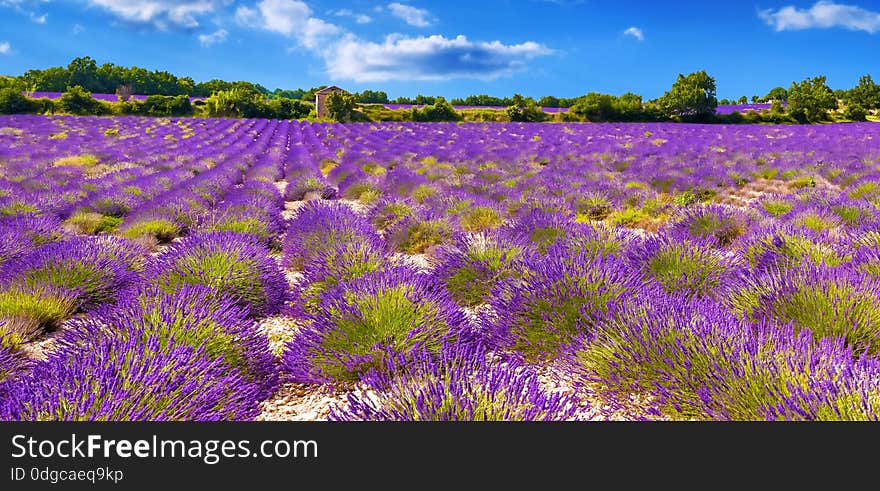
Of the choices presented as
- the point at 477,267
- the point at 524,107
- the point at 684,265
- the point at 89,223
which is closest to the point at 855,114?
the point at 524,107

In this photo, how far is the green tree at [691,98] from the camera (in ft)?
149

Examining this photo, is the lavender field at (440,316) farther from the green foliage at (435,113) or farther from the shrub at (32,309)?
the green foliage at (435,113)

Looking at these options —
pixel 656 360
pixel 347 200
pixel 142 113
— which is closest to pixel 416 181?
pixel 347 200

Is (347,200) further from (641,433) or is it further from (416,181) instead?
(641,433)

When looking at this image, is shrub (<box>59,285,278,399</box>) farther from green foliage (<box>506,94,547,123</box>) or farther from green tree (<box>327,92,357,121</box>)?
green foliage (<box>506,94,547,123</box>)

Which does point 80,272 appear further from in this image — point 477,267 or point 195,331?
point 477,267

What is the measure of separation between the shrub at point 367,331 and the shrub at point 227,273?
0.89m

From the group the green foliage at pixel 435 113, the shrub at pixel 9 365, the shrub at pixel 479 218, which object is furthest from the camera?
the green foliage at pixel 435 113

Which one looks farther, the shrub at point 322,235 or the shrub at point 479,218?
the shrub at point 479,218

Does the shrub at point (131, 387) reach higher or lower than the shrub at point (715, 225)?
lower

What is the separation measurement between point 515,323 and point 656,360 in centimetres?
90

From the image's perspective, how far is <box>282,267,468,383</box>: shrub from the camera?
8.09 ft

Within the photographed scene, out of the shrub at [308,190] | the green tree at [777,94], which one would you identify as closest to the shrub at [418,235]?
the shrub at [308,190]

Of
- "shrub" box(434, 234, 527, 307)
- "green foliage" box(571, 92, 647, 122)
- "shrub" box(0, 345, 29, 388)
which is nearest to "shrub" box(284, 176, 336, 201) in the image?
"shrub" box(434, 234, 527, 307)
